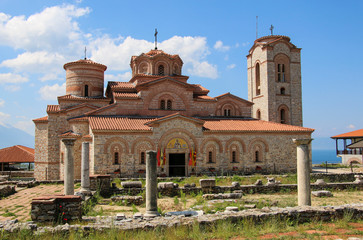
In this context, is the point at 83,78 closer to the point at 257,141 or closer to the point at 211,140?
the point at 211,140

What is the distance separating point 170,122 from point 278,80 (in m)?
12.1

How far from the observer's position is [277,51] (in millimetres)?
28031

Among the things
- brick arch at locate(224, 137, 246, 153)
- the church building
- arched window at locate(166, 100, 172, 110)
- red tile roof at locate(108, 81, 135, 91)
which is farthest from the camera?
red tile roof at locate(108, 81, 135, 91)

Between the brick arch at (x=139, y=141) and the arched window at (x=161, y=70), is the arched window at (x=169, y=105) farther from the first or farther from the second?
the brick arch at (x=139, y=141)

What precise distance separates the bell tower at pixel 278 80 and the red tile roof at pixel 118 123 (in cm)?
1134

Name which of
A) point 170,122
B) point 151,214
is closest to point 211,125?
point 170,122

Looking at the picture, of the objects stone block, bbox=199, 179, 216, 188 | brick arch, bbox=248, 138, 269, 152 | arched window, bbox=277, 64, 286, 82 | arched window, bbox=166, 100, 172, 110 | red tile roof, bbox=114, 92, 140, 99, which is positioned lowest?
stone block, bbox=199, 179, 216, 188

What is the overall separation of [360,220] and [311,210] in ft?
4.66

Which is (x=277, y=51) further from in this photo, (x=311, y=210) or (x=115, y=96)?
(x=311, y=210)

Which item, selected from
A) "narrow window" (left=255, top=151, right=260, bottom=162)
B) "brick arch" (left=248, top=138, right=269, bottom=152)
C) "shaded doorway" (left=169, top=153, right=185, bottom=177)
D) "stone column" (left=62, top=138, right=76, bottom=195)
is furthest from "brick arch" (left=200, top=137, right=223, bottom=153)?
"stone column" (left=62, top=138, right=76, bottom=195)

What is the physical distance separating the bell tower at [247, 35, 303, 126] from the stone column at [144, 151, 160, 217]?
1967cm

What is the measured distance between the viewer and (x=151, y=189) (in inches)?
379

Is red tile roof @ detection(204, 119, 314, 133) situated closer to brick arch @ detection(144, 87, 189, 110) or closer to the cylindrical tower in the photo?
brick arch @ detection(144, 87, 189, 110)

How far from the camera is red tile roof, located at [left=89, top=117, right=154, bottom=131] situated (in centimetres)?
2063
